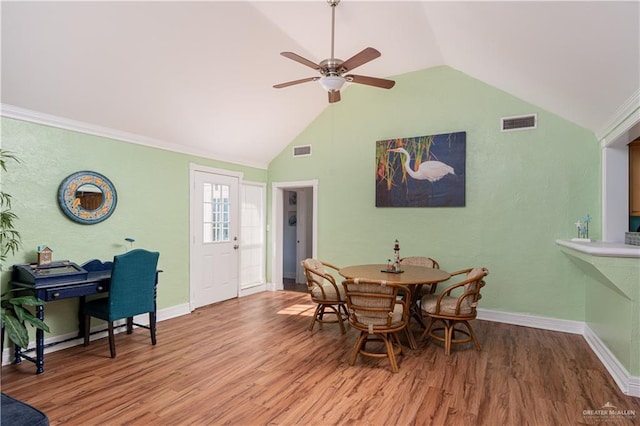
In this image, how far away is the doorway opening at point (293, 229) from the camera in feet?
21.9

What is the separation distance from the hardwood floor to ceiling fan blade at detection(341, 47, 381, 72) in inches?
109

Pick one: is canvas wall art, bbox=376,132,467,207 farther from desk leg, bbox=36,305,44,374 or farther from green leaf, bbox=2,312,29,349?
green leaf, bbox=2,312,29,349

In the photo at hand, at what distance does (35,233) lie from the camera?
350 centimetres

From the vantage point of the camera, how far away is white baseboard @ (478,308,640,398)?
275 cm

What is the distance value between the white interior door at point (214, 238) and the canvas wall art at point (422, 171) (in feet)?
8.47

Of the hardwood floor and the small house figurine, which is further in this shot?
the small house figurine

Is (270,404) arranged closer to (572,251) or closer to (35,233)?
(35,233)

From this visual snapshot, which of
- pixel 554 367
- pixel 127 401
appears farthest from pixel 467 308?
pixel 127 401

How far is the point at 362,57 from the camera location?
277 cm

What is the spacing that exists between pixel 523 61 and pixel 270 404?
13.0ft

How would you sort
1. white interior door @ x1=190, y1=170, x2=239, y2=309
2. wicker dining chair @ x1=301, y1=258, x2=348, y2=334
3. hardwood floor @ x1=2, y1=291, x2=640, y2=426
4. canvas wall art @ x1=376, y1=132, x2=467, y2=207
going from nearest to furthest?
hardwood floor @ x1=2, y1=291, x2=640, y2=426
wicker dining chair @ x1=301, y1=258, x2=348, y2=334
canvas wall art @ x1=376, y1=132, x2=467, y2=207
white interior door @ x1=190, y1=170, x2=239, y2=309

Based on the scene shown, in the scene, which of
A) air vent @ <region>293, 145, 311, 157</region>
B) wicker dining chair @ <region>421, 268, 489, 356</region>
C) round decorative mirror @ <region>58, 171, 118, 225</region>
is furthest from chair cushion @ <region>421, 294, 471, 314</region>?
round decorative mirror @ <region>58, 171, 118, 225</region>

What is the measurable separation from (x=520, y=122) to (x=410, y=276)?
2.73m

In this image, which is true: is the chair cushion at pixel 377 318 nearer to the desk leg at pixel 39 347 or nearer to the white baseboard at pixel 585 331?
the white baseboard at pixel 585 331
